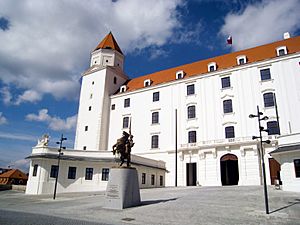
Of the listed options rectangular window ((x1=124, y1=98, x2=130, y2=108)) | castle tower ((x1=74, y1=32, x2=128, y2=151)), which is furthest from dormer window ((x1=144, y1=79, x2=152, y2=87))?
castle tower ((x1=74, y1=32, x2=128, y2=151))

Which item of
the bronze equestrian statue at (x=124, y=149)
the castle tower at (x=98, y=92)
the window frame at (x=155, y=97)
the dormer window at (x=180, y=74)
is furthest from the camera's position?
the castle tower at (x=98, y=92)

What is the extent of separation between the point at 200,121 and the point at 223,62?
10414 mm

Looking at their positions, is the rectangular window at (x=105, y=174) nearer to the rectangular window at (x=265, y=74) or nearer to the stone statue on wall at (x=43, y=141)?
the stone statue on wall at (x=43, y=141)

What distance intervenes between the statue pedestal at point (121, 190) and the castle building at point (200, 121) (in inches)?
532

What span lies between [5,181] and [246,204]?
189ft

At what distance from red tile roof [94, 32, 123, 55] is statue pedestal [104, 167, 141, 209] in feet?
128

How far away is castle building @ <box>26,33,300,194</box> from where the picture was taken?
3019 cm

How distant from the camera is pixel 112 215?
12336 millimetres

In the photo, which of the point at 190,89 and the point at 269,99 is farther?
the point at 190,89

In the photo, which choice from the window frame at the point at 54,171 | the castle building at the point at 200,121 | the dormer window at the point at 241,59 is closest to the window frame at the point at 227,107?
the castle building at the point at 200,121

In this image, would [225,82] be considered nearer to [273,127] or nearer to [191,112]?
[191,112]

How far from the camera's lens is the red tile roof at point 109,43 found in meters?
50.3

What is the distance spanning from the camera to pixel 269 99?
105 ft

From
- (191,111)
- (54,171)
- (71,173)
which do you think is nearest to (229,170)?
(191,111)
